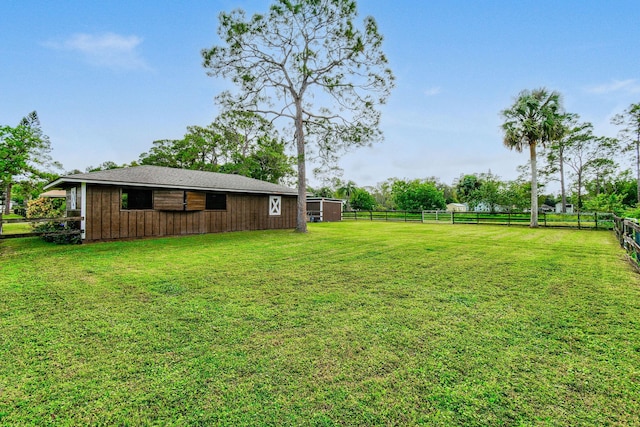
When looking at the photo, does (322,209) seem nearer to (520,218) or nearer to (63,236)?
(520,218)

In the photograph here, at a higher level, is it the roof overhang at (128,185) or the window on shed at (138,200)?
the roof overhang at (128,185)

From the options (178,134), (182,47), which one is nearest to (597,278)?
(182,47)

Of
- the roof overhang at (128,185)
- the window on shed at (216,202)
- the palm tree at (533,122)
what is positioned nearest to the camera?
the roof overhang at (128,185)

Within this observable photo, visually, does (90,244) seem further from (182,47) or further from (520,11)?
(520,11)

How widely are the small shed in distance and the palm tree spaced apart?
12.5m

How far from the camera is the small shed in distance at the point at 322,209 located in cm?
2205

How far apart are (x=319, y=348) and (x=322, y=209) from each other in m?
20.0

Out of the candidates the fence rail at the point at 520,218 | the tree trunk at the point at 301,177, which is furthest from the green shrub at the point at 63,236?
the fence rail at the point at 520,218

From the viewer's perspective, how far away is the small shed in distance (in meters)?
22.0

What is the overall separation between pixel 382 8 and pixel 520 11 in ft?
17.5

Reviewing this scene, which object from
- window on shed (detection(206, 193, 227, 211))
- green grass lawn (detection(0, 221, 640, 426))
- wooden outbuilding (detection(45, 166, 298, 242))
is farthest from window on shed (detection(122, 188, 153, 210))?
green grass lawn (detection(0, 221, 640, 426))

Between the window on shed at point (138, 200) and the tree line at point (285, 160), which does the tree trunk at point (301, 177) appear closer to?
the window on shed at point (138, 200)

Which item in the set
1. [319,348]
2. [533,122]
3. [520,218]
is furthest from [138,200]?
[520,218]

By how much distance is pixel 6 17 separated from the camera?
10.8 m
